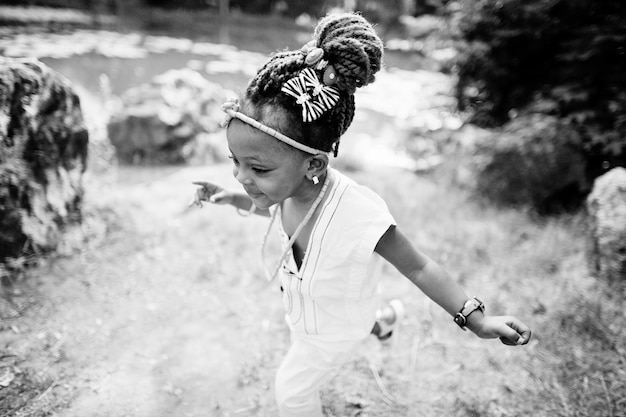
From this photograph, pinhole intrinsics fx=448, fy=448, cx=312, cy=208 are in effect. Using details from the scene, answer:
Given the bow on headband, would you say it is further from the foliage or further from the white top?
the foliage

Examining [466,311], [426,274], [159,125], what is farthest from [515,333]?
[159,125]

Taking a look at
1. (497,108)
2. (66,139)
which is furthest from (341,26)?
(497,108)

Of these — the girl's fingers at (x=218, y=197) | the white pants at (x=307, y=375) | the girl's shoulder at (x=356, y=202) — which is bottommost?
the white pants at (x=307, y=375)

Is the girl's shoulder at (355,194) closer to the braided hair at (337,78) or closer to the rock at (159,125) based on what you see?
the braided hair at (337,78)

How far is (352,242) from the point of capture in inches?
66.7

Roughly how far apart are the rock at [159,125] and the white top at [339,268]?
3.85 m

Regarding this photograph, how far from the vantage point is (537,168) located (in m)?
4.05

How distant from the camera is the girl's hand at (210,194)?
2.11 m

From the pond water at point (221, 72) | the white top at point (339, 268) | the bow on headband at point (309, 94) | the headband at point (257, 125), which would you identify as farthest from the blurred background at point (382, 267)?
the bow on headband at point (309, 94)

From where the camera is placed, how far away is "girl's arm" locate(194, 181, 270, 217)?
213cm

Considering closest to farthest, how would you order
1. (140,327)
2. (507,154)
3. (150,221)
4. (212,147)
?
(140,327), (150,221), (507,154), (212,147)

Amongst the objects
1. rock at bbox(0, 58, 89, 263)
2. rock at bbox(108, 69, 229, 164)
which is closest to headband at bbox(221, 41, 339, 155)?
rock at bbox(0, 58, 89, 263)

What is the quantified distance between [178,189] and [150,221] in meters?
0.77

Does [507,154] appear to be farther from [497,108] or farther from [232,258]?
[232,258]
